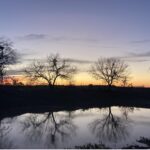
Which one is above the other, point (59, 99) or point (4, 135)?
point (59, 99)

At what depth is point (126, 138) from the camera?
24.4m

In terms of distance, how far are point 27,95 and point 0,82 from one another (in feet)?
26.7

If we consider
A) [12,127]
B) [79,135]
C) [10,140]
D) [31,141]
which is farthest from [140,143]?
[12,127]

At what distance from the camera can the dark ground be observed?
170 feet

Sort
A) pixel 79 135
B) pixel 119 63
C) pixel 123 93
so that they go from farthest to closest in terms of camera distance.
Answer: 1. pixel 119 63
2. pixel 123 93
3. pixel 79 135

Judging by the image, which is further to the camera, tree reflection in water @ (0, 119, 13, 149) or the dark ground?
the dark ground

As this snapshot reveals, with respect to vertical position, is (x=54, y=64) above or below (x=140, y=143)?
above

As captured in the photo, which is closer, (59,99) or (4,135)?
(4,135)

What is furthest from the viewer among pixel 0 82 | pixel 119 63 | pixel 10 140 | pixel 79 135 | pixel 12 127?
pixel 119 63

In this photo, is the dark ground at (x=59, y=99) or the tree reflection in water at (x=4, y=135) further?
the dark ground at (x=59, y=99)

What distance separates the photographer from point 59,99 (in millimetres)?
64188

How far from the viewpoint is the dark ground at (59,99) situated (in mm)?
51875

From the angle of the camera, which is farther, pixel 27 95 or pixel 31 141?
pixel 27 95

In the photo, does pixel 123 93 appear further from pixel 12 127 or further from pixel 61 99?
pixel 12 127
